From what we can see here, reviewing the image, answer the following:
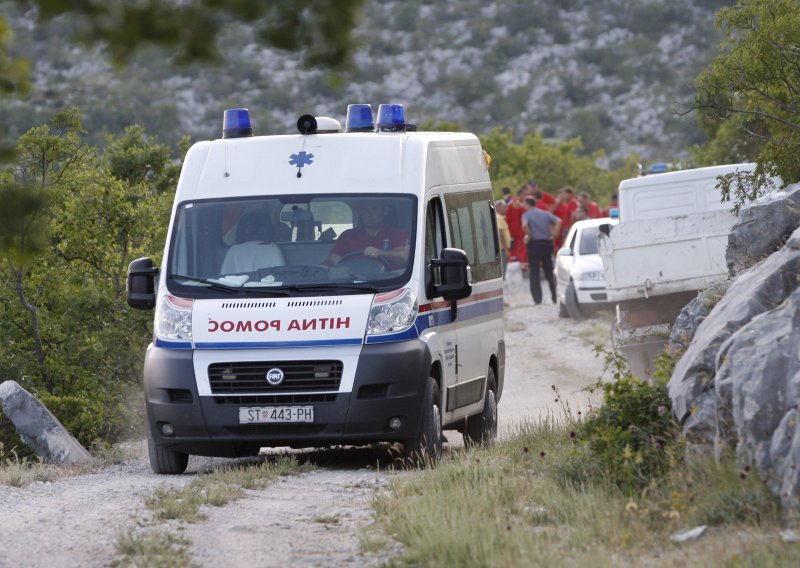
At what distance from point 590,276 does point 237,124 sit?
45.2 ft

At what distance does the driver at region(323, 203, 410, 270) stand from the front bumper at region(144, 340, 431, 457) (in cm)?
69

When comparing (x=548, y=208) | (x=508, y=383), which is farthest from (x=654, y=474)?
(x=548, y=208)

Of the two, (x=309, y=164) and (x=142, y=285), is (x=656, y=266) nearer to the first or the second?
(x=309, y=164)

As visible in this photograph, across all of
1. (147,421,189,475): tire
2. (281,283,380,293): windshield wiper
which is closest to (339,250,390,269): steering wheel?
(281,283,380,293): windshield wiper

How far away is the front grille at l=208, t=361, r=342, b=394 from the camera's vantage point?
418 inches

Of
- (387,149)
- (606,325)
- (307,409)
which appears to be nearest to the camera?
(307,409)

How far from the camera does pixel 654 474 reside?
28.0 feet

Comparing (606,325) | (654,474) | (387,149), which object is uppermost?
(387,149)

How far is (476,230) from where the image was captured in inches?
510

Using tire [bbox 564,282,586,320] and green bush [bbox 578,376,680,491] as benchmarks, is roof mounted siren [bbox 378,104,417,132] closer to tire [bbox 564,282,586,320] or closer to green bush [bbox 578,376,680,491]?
green bush [bbox 578,376,680,491]

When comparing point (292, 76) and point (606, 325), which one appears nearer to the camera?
point (606, 325)

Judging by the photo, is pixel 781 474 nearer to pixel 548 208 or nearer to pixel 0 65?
pixel 0 65

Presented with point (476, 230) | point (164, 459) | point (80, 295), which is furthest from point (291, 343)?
point (80, 295)

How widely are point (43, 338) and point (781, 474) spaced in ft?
30.9
